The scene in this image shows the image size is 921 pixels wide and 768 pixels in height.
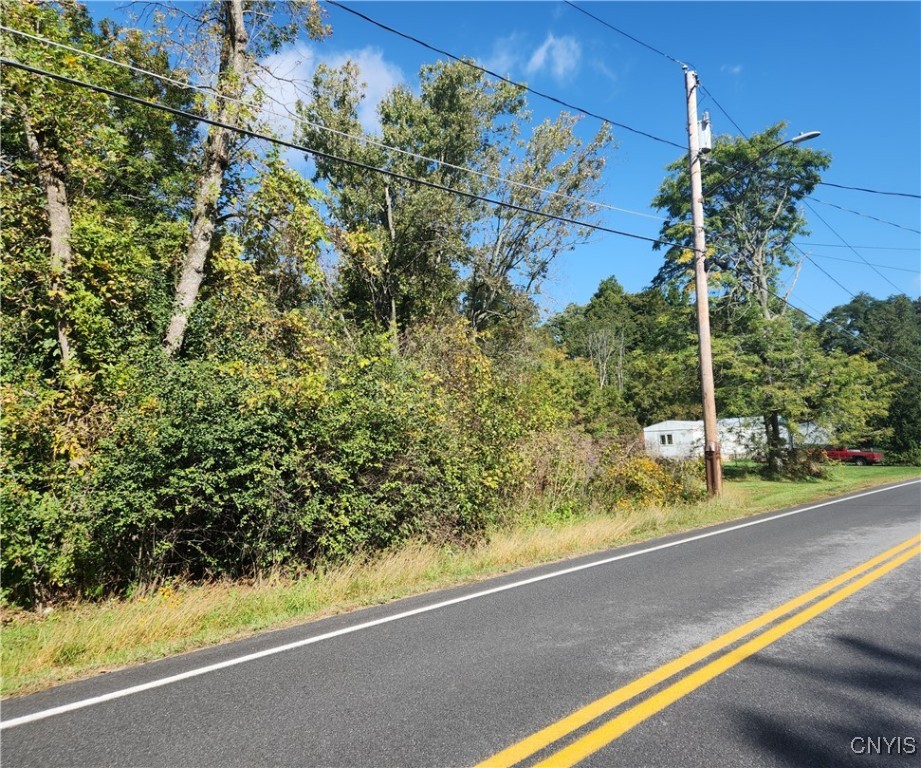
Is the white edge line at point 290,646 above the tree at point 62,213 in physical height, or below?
below

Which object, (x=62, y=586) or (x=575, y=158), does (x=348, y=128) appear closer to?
(x=575, y=158)

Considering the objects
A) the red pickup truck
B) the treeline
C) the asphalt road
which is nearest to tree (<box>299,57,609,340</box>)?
the treeline

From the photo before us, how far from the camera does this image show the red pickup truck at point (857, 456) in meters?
41.0

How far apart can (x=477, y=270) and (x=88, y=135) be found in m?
16.6

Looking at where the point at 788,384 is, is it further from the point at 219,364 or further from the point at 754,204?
the point at 219,364

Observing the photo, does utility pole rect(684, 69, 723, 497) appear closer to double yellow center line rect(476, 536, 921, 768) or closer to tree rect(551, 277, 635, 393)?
double yellow center line rect(476, 536, 921, 768)

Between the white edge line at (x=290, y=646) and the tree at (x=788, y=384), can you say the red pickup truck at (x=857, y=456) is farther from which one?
the white edge line at (x=290, y=646)

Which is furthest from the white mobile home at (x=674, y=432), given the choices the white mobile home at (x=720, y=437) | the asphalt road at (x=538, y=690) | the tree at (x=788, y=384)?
the asphalt road at (x=538, y=690)

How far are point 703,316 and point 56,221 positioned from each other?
1418cm

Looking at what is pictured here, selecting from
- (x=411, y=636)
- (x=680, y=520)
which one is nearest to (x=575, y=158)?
(x=680, y=520)

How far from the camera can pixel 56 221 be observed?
1046cm

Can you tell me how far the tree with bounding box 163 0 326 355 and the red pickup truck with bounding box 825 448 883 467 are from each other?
42.2 m

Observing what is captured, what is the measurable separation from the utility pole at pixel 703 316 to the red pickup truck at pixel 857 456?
104 feet

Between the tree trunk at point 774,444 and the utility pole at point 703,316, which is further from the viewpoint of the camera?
the tree trunk at point 774,444
